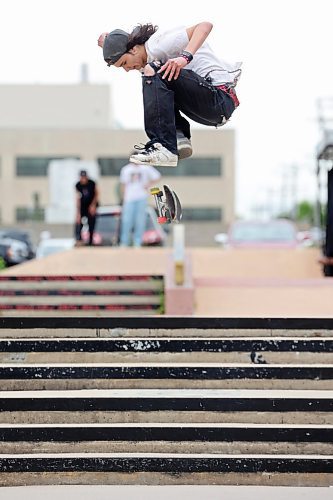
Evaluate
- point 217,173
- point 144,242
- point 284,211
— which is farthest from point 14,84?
point 144,242

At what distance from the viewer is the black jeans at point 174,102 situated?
4.15 m

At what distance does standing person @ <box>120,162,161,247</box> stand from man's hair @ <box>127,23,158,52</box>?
7609 millimetres

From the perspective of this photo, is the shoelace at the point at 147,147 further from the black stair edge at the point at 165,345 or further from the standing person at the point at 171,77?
the black stair edge at the point at 165,345

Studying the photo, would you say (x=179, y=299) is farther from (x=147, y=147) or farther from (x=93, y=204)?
(x=93, y=204)

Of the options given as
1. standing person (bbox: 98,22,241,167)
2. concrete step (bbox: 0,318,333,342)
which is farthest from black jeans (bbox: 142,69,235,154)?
concrete step (bbox: 0,318,333,342)

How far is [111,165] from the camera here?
218ft

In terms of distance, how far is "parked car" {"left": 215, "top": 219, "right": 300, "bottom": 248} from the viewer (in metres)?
16.7

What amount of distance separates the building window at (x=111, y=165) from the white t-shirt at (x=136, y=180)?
176 ft

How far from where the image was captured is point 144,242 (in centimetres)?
1559

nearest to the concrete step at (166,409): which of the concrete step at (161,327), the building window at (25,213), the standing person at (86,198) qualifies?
the concrete step at (161,327)

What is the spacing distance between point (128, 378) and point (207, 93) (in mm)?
1546

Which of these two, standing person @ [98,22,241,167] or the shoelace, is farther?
the shoelace

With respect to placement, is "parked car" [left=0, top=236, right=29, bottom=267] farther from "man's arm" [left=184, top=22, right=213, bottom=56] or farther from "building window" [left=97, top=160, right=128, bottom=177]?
"building window" [left=97, top=160, right=128, bottom=177]

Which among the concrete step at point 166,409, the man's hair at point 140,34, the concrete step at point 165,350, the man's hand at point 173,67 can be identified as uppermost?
the man's hair at point 140,34
